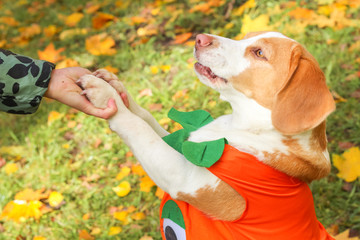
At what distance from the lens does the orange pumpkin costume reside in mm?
2059

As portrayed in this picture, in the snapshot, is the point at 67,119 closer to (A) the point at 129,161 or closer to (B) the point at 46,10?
(A) the point at 129,161

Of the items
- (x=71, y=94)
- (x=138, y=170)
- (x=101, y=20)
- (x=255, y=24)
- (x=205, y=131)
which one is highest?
(x=71, y=94)

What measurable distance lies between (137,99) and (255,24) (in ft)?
6.40

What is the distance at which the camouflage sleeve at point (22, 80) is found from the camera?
2.30 m

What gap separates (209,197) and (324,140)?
828 millimetres

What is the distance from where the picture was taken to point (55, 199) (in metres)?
3.58

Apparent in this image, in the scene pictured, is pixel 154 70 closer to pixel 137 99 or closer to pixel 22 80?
pixel 137 99

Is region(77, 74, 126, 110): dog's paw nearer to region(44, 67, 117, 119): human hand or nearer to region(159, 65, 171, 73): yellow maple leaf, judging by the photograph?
region(44, 67, 117, 119): human hand

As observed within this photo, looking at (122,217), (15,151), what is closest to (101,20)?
(15,151)

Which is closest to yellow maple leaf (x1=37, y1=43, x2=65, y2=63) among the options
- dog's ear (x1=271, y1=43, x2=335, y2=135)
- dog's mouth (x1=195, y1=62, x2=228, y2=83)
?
dog's mouth (x1=195, y1=62, x2=228, y2=83)

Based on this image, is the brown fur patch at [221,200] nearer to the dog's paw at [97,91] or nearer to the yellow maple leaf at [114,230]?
the dog's paw at [97,91]

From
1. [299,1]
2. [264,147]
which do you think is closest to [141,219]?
[264,147]

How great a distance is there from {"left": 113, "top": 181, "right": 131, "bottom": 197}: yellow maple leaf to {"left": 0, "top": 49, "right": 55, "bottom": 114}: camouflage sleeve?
4.85 feet

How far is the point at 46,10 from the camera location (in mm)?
6996
